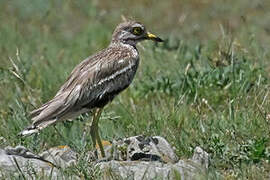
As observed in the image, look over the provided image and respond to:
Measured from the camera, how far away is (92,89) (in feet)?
20.4

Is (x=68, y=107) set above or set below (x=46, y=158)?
above

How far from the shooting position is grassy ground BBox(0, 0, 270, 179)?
5.98 metres

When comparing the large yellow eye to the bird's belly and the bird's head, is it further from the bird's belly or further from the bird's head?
the bird's belly

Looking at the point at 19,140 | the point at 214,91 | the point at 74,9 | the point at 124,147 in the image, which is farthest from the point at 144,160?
the point at 74,9

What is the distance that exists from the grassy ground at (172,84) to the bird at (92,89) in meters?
0.23

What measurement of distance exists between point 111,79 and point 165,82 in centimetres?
141

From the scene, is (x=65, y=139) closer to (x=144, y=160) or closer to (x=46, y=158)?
(x=46, y=158)

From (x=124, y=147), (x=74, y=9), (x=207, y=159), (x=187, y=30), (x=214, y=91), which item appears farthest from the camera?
(x=74, y=9)

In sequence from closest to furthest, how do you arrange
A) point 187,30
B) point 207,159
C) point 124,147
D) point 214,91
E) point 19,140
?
1. point 207,159
2. point 124,147
3. point 19,140
4. point 214,91
5. point 187,30

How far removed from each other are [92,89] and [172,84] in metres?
1.60

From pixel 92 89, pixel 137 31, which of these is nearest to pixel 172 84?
pixel 137 31

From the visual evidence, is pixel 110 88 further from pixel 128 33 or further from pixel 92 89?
pixel 128 33

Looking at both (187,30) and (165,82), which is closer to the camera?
(165,82)

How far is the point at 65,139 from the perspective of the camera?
650 cm
